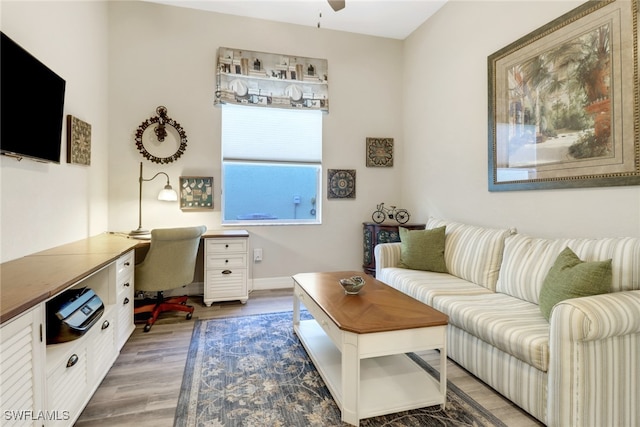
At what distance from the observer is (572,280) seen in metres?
1.67

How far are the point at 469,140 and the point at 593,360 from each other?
2345mm

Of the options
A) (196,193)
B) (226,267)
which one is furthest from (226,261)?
(196,193)

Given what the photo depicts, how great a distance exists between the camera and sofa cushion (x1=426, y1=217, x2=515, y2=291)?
2.55m

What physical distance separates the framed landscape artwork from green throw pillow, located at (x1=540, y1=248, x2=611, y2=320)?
27.2 inches

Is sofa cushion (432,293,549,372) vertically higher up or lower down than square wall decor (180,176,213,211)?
lower down

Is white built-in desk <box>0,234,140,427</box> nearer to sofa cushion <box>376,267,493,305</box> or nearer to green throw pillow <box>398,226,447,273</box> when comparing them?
sofa cushion <box>376,267,493,305</box>

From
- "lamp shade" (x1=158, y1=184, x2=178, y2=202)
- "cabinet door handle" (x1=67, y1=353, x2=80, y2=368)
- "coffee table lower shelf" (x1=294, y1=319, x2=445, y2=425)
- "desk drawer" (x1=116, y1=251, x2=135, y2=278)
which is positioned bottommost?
"coffee table lower shelf" (x1=294, y1=319, x2=445, y2=425)

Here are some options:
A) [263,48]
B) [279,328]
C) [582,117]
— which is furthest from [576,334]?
[263,48]

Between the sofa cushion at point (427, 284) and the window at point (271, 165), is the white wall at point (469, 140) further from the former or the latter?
the window at point (271, 165)

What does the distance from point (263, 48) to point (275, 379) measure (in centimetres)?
367

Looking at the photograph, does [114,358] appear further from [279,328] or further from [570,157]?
[570,157]

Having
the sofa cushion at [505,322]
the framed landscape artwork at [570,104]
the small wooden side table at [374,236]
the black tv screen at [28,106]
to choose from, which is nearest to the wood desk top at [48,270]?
the black tv screen at [28,106]

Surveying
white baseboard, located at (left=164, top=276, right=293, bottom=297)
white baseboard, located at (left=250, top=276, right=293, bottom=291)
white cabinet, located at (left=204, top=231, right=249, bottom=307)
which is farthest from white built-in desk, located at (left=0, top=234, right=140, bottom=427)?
white baseboard, located at (left=250, top=276, right=293, bottom=291)

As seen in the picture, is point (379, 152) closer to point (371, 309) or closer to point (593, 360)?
point (371, 309)
